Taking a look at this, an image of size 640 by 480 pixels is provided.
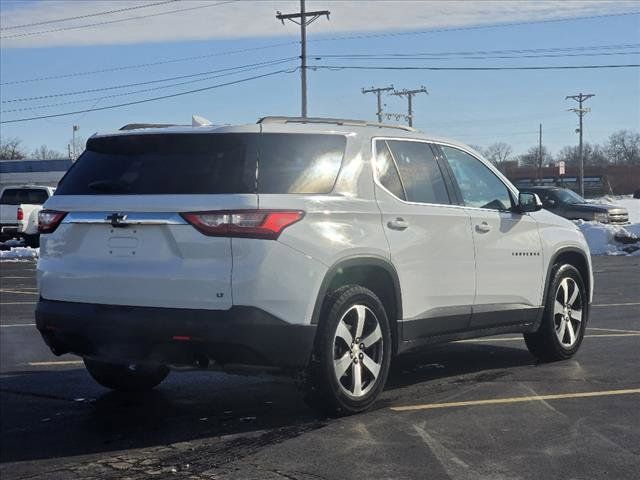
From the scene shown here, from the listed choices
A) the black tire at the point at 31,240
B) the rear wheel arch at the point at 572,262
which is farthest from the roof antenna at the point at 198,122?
the black tire at the point at 31,240

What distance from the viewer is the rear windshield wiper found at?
5598 millimetres

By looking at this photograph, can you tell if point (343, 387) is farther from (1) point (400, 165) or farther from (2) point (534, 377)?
(2) point (534, 377)

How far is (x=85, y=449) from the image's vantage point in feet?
17.1

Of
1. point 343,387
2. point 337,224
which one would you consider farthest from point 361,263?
point 343,387

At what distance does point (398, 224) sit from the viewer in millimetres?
6133

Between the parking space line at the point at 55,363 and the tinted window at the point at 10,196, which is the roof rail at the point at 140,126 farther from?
the tinted window at the point at 10,196

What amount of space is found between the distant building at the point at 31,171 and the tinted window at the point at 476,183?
→ 270 feet

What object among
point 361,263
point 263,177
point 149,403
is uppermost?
point 263,177

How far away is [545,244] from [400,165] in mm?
1945

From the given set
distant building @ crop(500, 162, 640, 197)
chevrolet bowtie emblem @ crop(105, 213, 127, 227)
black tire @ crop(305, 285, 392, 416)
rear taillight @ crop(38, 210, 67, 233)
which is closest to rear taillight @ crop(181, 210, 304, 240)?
chevrolet bowtie emblem @ crop(105, 213, 127, 227)

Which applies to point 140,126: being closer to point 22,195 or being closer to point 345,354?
point 345,354

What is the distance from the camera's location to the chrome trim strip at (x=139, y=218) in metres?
5.30

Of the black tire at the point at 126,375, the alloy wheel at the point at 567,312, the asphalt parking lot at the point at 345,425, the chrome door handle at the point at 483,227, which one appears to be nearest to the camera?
the asphalt parking lot at the point at 345,425

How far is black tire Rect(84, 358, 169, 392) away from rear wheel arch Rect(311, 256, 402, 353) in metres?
1.61
